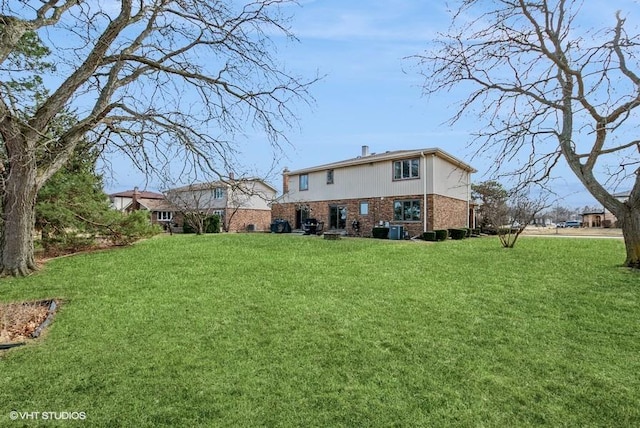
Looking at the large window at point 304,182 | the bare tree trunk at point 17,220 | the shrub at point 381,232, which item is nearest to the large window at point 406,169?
the shrub at point 381,232

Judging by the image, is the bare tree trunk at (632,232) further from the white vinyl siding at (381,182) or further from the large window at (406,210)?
the large window at (406,210)

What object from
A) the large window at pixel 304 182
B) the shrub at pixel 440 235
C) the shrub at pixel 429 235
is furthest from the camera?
the large window at pixel 304 182

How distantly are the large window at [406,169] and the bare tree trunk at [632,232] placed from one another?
464 inches

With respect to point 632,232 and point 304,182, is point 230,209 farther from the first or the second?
point 632,232

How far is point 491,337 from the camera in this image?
4969mm

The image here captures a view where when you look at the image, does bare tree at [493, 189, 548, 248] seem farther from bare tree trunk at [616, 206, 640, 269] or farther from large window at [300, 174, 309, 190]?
large window at [300, 174, 309, 190]

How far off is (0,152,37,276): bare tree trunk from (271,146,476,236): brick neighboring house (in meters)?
13.9

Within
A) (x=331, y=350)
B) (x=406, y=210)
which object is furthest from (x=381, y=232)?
(x=331, y=350)

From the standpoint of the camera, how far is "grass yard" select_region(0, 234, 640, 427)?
130 inches

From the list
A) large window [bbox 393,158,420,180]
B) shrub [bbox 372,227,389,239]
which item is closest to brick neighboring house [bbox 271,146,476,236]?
large window [bbox 393,158,420,180]

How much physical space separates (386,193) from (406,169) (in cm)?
188

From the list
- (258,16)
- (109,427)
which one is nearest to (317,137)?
(258,16)

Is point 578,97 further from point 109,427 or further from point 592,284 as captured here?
point 109,427

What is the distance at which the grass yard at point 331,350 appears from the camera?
3297 mm
